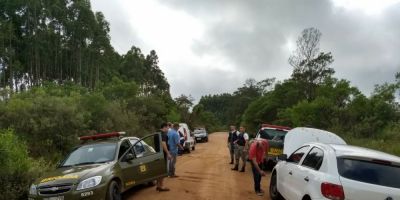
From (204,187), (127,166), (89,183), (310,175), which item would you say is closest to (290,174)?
(310,175)

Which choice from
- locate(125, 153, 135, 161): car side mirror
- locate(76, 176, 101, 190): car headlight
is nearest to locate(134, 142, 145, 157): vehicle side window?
locate(125, 153, 135, 161): car side mirror

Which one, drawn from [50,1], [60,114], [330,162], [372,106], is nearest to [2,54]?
[50,1]

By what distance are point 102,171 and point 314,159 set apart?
4.42 metres

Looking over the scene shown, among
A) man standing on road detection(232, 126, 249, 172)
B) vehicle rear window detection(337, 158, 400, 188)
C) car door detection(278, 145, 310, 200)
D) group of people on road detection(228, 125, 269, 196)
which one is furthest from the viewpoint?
man standing on road detection(232, 126, 249, 172)

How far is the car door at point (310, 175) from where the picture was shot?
778 cm

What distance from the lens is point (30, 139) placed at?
1842 cm

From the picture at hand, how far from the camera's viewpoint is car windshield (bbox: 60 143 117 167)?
1123cm

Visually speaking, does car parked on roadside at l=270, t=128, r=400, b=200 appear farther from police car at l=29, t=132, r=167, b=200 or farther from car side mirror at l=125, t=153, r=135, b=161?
car side mirror at l=125, t=153, r=135, b=161

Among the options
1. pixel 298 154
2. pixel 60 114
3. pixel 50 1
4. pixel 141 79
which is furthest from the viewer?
pixel 141 79

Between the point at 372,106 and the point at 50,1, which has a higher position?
the point at 50,1

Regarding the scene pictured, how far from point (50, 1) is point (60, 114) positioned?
3747 cm

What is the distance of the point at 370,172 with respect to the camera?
7.60 metres

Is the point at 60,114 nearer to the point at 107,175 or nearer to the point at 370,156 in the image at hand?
the point at 107,175

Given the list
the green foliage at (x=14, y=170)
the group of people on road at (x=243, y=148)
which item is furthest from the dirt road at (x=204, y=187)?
the green foliage at (x=14, y=170)
